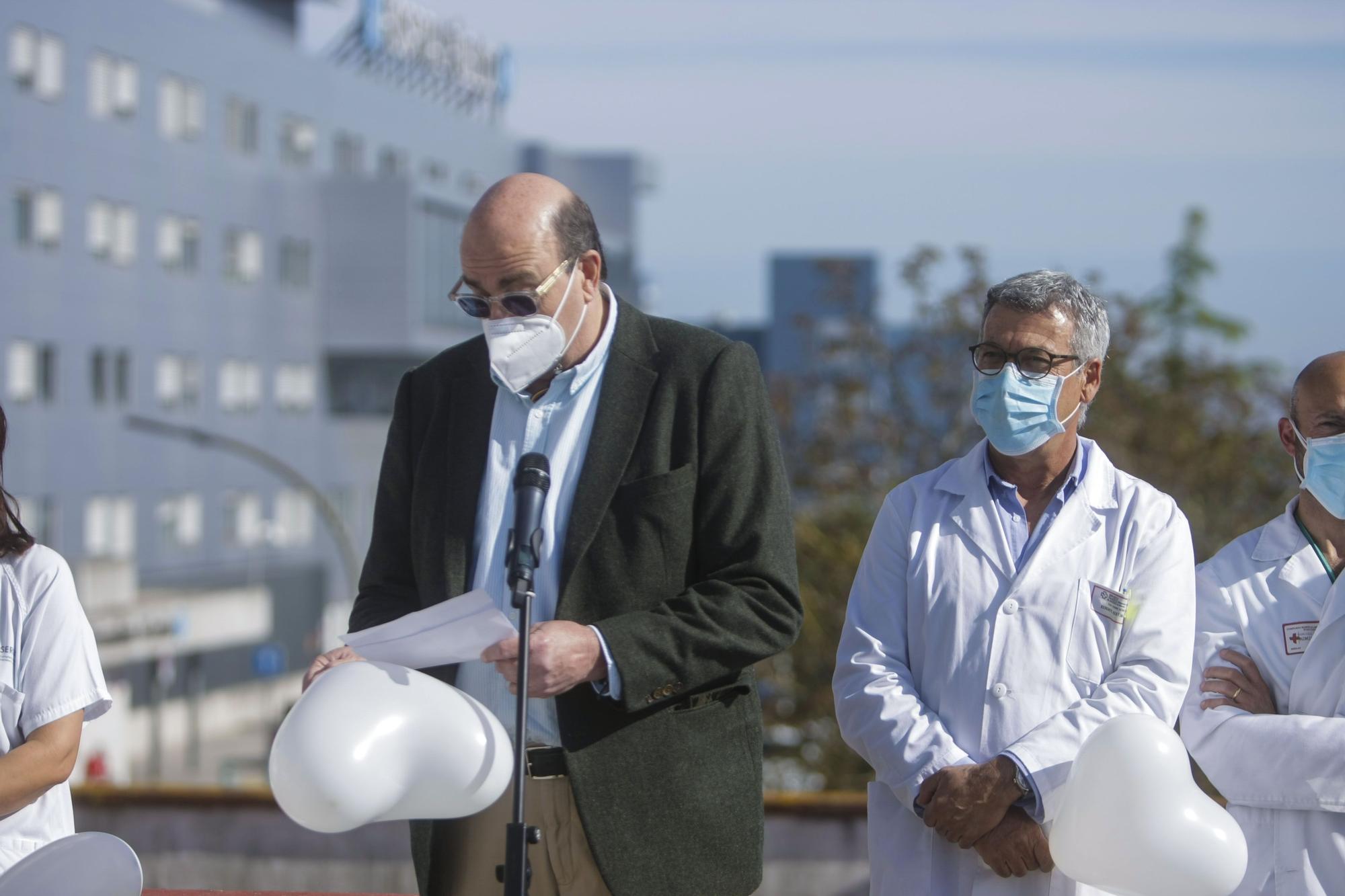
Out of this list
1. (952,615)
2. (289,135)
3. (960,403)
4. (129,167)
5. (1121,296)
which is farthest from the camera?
(289,135)

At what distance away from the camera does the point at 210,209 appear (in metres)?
42.4

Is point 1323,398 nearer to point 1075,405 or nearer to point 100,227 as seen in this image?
point 1075,405

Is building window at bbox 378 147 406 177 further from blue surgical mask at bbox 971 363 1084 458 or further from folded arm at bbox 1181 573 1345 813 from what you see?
folded arm at bbox 1181 573 1345 813

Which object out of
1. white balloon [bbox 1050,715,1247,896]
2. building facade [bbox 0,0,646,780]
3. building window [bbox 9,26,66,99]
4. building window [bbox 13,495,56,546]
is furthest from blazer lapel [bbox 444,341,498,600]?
building window [bbox 13,495,56,546]

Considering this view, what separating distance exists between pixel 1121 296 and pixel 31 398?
23779 mm

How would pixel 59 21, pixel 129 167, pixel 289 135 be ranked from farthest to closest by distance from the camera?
1. pixel 289 135
2. pixel 129 167
3. pixel 59 21

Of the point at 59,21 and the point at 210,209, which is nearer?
the point at 59,21

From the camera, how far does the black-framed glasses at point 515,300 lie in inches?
132

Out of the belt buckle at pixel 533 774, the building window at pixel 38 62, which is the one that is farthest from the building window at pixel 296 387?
the belt buckle at pixel 533 774

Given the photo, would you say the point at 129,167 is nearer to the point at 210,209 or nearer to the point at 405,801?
the point at 210,209

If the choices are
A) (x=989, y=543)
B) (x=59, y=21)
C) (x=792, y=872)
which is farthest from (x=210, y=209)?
(x=989, y=543)

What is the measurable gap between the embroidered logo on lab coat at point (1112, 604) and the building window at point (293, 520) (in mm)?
43959

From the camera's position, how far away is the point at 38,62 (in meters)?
35.2

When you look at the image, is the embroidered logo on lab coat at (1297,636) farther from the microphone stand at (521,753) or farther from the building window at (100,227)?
the building window at (100,227)
